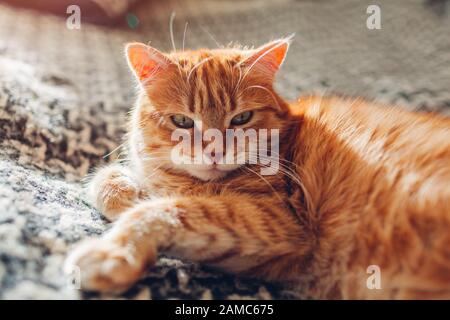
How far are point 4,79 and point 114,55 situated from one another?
2.27 feet

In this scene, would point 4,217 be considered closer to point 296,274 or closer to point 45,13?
point 296,274

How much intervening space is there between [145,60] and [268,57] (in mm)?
355

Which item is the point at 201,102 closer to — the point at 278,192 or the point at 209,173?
the point at 209,173

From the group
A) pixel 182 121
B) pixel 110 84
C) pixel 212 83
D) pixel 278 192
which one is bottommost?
pixel 278 192

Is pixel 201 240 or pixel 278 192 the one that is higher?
pixel 278 192

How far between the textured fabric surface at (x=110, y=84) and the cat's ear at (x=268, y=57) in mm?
515

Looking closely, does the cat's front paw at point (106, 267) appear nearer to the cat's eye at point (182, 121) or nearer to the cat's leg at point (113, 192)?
the cat's leg at point (113, 192)

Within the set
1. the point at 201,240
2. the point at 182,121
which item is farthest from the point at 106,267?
the point at 182,121

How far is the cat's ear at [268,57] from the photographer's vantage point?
1290mm

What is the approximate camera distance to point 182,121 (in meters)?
1.26

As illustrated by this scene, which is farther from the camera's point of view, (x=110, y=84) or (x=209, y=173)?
(x=110, y=84)

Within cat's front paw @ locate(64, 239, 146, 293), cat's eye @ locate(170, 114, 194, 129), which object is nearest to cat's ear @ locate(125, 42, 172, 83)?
cat's eye @ locate(170, 114, 194, 129)

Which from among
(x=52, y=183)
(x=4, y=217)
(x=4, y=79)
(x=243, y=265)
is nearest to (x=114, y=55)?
(x=4, y=79)

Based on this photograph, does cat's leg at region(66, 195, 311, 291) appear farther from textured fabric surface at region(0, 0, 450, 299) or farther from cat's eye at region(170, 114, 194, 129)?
cat's eye at region(170, 114, 194, 129)
